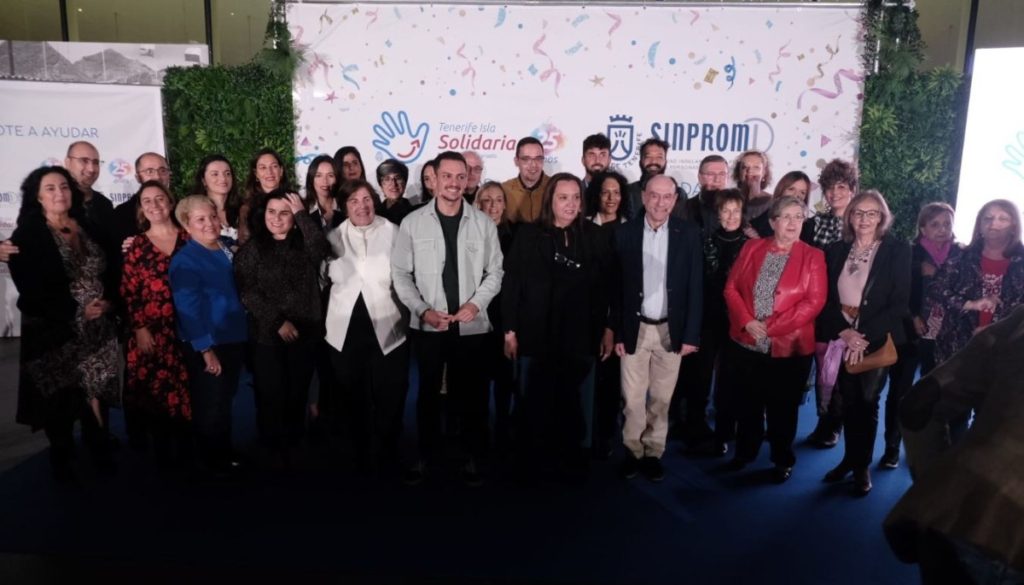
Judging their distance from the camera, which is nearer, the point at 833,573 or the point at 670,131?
the point at 833,573

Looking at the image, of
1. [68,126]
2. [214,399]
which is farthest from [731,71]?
[68,126]

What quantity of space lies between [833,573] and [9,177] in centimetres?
688

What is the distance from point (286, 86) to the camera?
5570mm

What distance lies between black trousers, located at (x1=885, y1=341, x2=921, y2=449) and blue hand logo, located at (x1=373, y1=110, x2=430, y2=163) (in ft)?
12.2

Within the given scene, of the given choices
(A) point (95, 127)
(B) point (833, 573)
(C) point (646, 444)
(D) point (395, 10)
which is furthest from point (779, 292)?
(A) point (95, 127)

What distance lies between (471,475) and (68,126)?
504 centimetres

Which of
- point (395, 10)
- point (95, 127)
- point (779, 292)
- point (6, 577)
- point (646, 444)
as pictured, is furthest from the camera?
point (95, 127)

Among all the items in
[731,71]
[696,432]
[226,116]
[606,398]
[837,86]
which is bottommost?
[696,432]

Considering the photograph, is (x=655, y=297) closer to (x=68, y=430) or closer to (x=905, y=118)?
(x=68, y=430)

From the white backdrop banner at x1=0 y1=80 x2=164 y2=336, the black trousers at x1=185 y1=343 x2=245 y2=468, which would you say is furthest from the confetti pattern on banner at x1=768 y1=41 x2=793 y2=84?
the white backdrop banner at x1=0 y1=80 x2=164 y2=336

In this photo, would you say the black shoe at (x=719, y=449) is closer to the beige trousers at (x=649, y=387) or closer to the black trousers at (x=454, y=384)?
the beige trousers at (x=649, y=387)

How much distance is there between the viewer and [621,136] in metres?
5.41

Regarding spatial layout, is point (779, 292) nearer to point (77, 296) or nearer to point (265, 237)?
point (265, 237)

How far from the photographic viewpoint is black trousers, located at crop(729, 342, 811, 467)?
11.0ft
